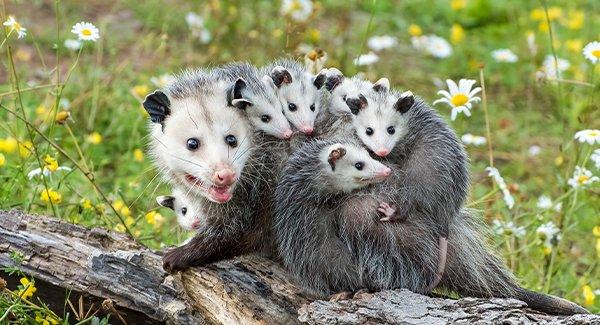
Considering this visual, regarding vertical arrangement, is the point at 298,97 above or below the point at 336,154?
above

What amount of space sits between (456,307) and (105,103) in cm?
294

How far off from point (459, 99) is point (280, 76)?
32.1 inches

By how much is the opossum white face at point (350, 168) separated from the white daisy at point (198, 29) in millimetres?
3234

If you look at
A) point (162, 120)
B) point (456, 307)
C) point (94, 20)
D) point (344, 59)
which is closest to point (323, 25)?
point (344, 59)

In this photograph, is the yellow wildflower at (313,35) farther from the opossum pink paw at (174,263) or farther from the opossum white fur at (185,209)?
the opossum pink paw at (174,263)

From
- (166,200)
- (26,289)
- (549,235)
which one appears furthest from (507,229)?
(26,289)

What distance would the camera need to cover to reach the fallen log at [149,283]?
301 cm

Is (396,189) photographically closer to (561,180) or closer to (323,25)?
(561,180)

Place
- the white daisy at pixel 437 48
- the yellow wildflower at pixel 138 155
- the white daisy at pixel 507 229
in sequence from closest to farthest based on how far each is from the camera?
the white daisy at pixel 507 229 < the yellow wildflower at pixel 138 155 < the white daisy at pixel 437 48

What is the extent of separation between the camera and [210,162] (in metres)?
2.95

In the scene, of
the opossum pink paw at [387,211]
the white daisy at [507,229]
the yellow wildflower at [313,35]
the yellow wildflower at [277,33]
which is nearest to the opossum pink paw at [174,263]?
the opossum pink paw at [387,211]

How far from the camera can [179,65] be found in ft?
19.8

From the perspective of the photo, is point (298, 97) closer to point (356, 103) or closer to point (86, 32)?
point (356, 103)

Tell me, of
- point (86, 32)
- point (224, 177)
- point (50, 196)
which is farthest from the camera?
point (86, 32)
